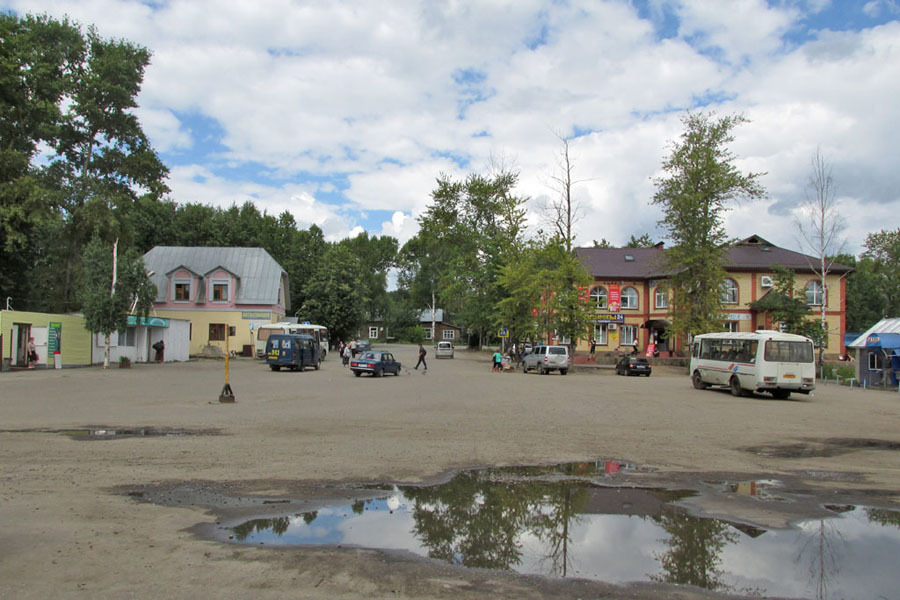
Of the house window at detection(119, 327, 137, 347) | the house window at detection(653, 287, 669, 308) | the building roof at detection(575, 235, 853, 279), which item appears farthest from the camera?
the house window at detection(653, 287, 669, 308)

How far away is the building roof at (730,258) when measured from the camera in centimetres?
5744

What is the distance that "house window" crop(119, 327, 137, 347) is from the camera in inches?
1549

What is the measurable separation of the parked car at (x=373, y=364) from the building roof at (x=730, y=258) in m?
27.3

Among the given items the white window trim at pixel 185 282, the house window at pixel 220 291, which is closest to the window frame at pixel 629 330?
the house window at pixel 220 291

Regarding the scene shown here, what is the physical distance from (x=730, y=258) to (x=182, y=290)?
48.0m

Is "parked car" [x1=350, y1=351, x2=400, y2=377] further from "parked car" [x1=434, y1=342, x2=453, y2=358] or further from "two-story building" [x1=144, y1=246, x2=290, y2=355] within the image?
"parked car" [x1=434, y1=342, x2=453, y2=358]

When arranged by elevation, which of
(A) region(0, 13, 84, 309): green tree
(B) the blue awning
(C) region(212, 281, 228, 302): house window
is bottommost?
(B) the blue awning

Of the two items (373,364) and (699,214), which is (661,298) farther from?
(373,364)

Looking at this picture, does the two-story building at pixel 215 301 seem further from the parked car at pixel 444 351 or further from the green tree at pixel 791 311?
the green tree at pixel 791 311

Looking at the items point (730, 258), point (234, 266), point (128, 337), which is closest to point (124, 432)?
point (128, 337)

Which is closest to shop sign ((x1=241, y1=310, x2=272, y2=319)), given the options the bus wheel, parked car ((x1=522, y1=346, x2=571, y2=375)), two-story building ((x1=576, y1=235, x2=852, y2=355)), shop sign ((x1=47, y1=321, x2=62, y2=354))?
shop sign ((x1=47, y1=321, x2=62, y2=354))

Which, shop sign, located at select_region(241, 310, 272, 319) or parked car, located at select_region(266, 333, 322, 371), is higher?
shop sign, located at select_region(241, 310, 272, 319)

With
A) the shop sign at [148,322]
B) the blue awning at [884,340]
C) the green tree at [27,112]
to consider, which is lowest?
the blue awning at [884,340]

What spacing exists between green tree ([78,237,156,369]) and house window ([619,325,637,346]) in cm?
4113
